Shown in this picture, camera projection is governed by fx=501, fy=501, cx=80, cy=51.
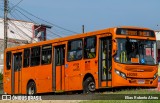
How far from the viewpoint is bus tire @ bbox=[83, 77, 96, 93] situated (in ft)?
76.7

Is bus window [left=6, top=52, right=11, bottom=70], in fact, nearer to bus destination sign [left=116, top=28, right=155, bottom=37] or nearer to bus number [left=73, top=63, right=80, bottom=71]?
bus number [left=73, top=63, right=80, bottom=71]

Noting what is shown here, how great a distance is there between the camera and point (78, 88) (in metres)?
24.4

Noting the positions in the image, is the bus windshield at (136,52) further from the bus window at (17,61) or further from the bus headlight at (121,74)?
the bus window at (17,61)

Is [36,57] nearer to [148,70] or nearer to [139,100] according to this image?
[148,70]

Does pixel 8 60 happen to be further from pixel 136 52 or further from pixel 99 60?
pixel 136 52

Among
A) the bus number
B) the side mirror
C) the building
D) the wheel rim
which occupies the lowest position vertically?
the wheel rim

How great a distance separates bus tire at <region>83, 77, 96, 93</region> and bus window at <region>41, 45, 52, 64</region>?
359cm

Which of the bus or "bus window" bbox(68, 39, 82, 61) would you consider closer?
the bus

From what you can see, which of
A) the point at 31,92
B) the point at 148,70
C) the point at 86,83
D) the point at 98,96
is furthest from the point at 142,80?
the point at 31,92

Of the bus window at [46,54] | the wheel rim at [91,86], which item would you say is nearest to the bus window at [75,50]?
the wheel rim at [91,86]

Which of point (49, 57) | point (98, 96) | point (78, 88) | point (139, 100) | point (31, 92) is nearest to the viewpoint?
point (139, 100)

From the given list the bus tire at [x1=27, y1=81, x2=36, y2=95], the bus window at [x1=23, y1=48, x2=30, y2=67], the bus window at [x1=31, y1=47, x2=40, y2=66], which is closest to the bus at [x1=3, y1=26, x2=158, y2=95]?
the bus window at [x1=31, y1=47, x2=40, y2=66]

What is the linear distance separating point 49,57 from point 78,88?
3130 millimetres

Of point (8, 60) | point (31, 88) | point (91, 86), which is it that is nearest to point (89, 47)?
point (91, 86)
